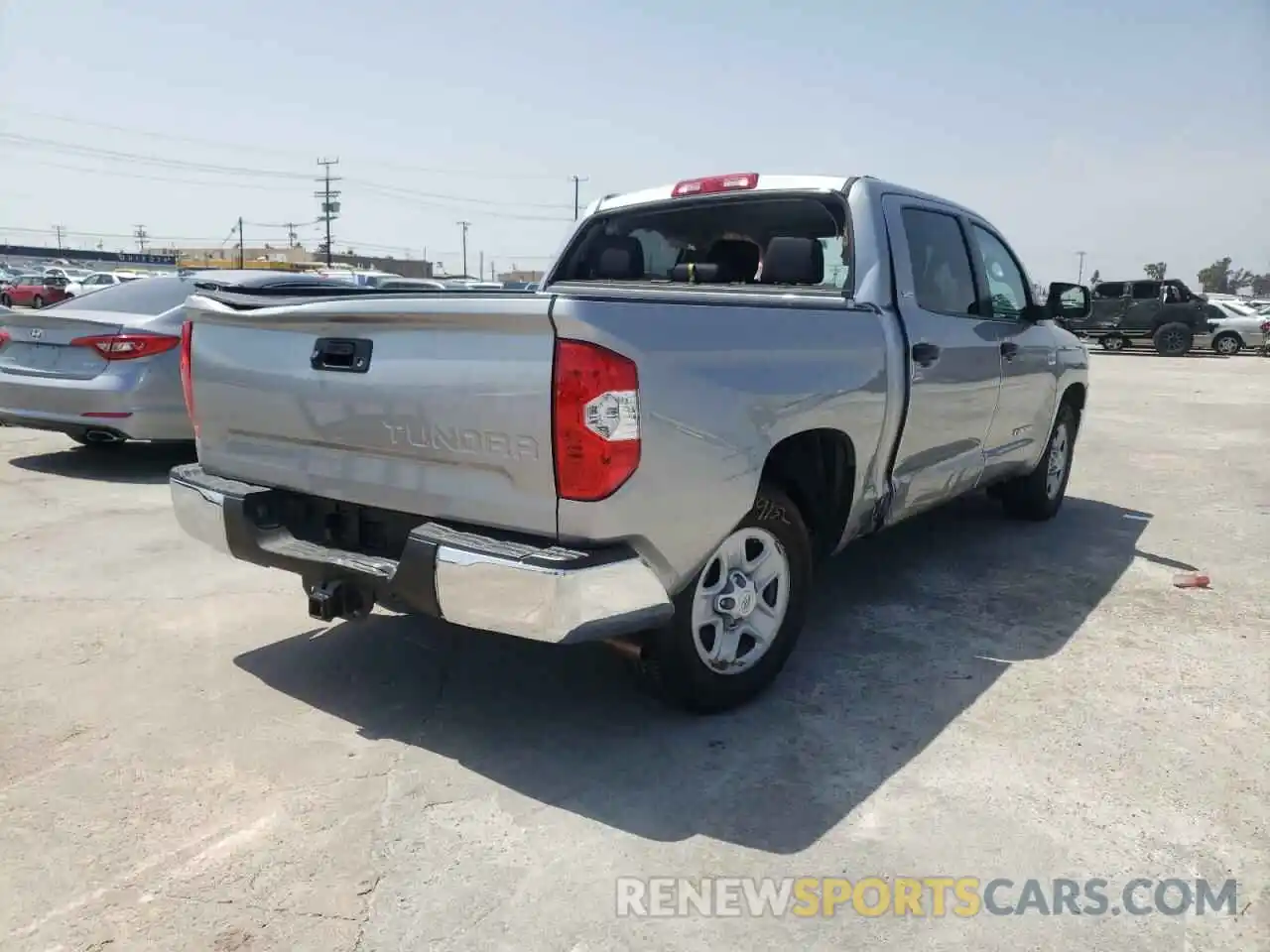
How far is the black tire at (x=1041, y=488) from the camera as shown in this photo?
20.6 feet

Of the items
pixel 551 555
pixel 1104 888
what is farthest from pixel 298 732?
pixel 1104 888

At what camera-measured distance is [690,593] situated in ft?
10.1

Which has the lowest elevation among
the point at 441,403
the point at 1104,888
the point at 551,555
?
the point at 1104,888

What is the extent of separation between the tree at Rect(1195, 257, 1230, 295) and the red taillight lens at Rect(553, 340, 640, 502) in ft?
425

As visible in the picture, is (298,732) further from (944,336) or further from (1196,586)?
(1196,586)

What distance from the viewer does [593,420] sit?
8.75ft

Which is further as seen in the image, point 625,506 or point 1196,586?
point 1196,586

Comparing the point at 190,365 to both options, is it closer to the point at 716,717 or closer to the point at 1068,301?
the point at 716,717

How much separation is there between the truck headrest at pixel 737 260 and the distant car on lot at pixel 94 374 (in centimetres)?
362

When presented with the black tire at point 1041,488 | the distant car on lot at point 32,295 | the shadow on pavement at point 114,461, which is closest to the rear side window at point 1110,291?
the black tire at point 1041,488

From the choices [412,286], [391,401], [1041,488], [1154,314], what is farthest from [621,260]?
[1154,314]

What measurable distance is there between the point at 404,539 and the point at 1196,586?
4.16 meters

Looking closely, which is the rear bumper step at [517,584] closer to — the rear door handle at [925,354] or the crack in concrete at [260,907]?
the crack in concrete at [260,907]

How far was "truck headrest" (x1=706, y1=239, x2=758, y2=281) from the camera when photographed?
Result: 480 cm
